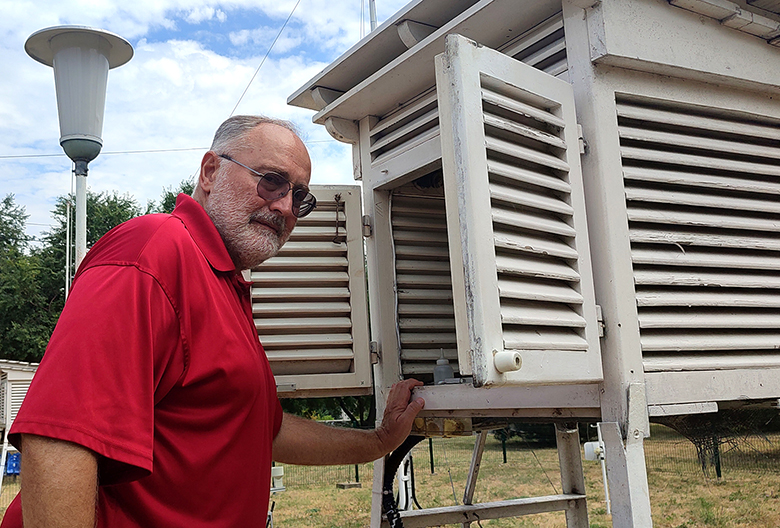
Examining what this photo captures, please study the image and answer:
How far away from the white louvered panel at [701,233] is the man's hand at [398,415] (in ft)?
3.41

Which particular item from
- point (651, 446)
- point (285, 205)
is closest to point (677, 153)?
point (285, 205)

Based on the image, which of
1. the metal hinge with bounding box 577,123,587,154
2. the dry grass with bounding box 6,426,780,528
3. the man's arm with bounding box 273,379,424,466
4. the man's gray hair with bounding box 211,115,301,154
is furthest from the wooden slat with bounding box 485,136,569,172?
the dry grass with bounding box 6,426,780,528

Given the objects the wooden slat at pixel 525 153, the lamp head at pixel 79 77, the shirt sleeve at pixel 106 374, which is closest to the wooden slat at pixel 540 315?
the wooden slat at pixel 525 153

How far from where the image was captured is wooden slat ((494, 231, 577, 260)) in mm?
1859

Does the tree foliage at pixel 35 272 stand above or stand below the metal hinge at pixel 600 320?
above

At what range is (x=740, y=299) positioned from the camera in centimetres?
237

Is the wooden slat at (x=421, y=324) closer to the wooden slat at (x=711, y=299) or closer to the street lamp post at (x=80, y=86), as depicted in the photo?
the wooden slat at (x=711, y=299)

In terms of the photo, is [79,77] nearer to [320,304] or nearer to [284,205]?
[320,304]

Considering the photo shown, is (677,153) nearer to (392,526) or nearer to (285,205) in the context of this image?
(285,205)

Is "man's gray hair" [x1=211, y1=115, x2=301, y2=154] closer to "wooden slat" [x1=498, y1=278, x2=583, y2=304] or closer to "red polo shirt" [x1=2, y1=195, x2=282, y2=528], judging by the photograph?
"red polo shirt" [x1=2, y1=195, x2=282, y2=528]

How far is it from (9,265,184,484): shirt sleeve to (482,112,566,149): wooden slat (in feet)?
3.49

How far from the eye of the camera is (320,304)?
11.0ft

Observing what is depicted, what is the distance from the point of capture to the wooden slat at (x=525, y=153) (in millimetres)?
1899

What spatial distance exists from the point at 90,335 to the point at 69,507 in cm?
32
